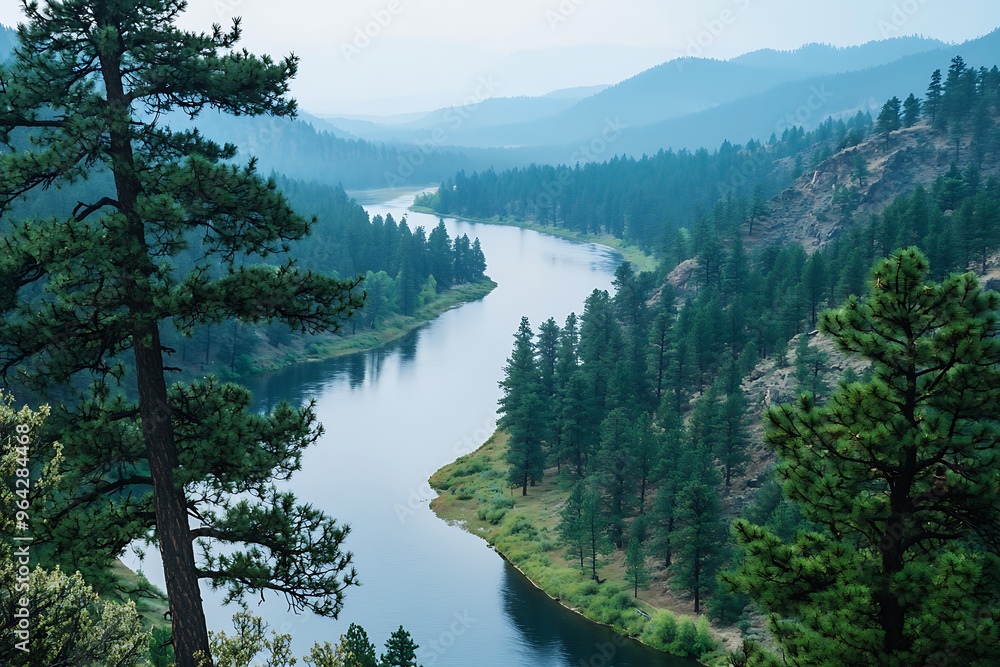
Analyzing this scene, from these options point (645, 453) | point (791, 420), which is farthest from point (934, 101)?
point (791, 420)

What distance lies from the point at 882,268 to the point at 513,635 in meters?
38.6

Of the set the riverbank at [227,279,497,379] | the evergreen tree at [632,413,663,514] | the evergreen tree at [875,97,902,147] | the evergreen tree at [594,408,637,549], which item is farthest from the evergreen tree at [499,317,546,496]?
the evergreen tree at [875,97,902,147]

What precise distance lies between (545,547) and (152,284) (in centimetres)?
4715

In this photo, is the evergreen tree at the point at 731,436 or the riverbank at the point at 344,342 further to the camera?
the riverbank at the point at 344,342

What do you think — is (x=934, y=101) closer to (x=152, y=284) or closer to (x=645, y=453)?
(x=645, y=453)

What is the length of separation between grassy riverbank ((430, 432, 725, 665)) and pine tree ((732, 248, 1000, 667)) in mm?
26784

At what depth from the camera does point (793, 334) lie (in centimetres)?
7544

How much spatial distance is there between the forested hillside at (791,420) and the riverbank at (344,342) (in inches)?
1295

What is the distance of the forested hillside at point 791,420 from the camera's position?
14055 millimetres

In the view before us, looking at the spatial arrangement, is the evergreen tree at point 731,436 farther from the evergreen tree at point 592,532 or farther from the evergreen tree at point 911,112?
the evergreen tree at point 911,112

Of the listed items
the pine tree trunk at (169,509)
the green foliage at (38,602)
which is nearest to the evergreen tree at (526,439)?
the pine tree trunk at (169,509)

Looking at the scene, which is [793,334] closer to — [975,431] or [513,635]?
[513,635]

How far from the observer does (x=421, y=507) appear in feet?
214

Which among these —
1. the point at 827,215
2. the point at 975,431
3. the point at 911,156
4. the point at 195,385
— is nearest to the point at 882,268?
the point at 975,431
